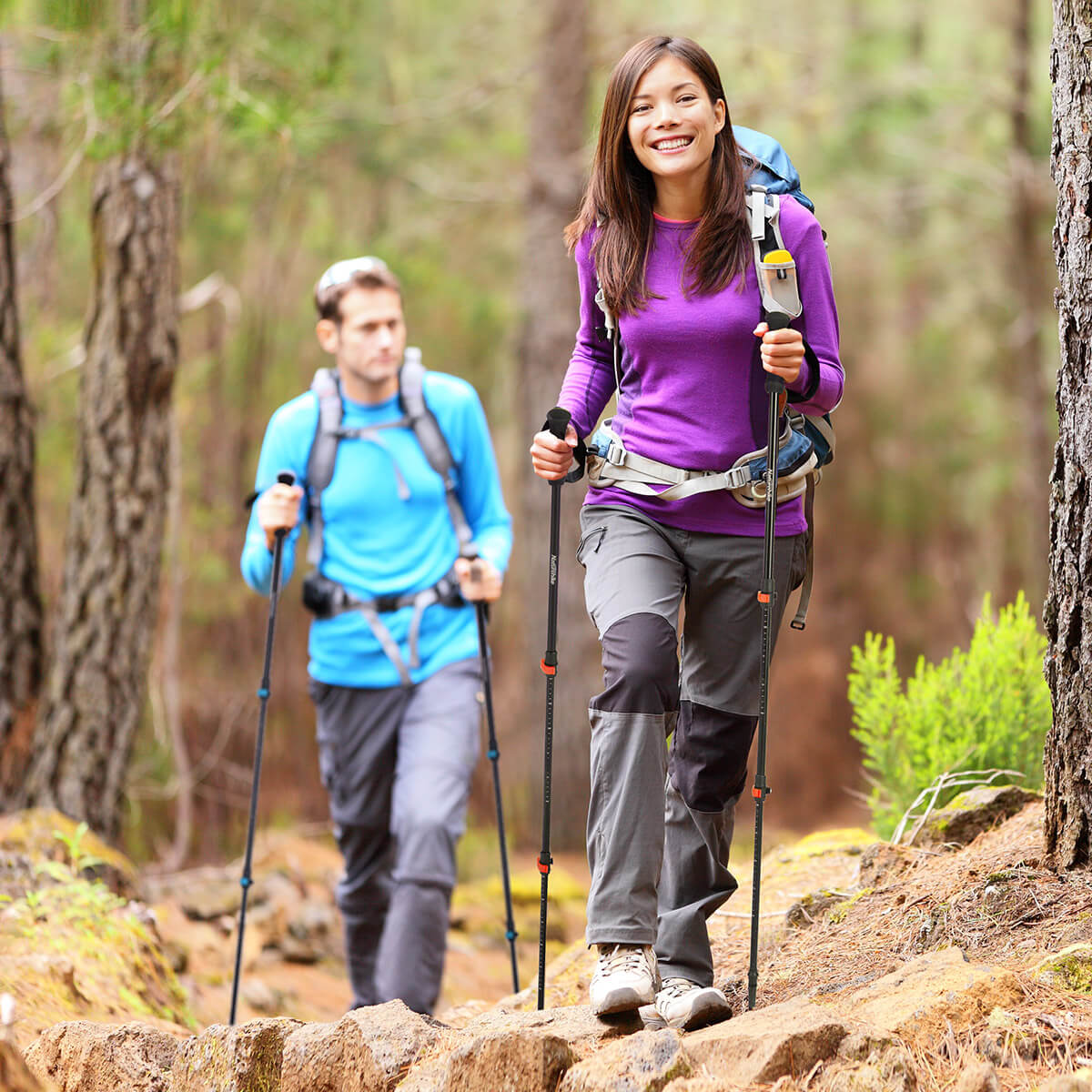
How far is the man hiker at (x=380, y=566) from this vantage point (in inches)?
184

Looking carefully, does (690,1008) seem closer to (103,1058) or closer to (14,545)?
(103,1058)

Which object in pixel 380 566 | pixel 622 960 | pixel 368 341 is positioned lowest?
pixel 622 960

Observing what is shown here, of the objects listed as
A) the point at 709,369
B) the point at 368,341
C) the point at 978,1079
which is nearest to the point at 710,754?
the point at 709,369

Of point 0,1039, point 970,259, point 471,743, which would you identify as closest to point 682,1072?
point 0,1039

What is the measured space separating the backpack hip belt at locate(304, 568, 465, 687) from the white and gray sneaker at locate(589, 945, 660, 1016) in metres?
1.94

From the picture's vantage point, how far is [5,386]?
6199mm

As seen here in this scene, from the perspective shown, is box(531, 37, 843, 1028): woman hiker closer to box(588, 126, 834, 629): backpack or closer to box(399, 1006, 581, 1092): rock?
box(588, 126, 834, 629): backpack

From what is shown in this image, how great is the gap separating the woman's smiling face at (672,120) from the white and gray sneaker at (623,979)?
→ 5.89 feet

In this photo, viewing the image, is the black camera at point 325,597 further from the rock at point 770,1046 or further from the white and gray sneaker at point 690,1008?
the rock at point 770,1046

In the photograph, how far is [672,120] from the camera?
304 centimetres

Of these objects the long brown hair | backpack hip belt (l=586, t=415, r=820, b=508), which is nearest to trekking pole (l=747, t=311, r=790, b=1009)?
backpack hip belt (l=586, t=415, r=820, b=508)

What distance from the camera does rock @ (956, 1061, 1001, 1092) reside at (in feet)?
7.52

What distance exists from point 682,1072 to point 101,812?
442 centimetres

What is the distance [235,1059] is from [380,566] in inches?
88.4
